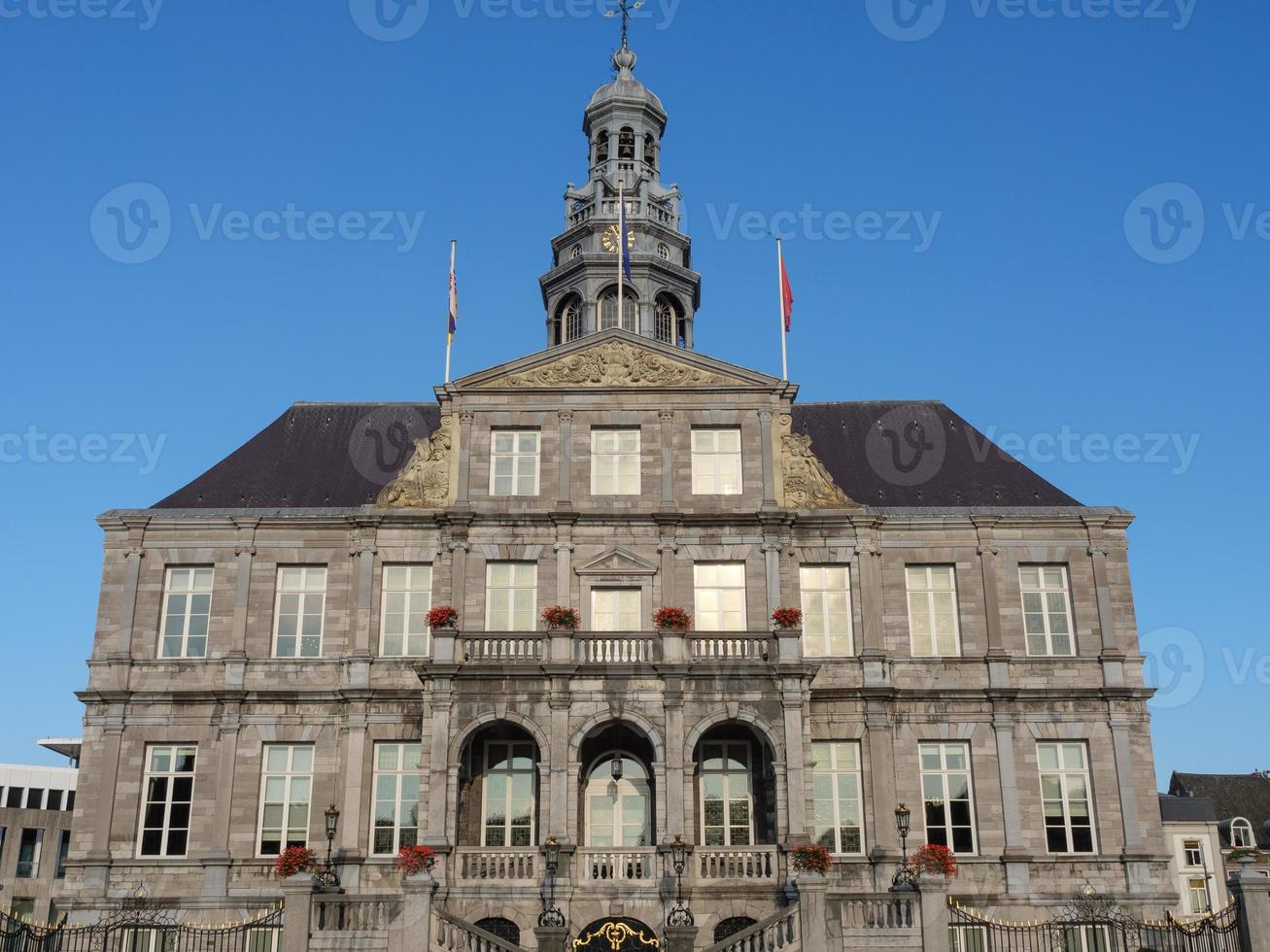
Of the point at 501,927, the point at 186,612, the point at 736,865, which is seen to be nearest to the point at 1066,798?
the point at 736,865

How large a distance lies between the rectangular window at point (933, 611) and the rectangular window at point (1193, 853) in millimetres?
40945

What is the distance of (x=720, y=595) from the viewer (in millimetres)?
32500

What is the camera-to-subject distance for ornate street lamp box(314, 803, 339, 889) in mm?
28647

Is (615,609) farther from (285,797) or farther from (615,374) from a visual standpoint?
(285,797)

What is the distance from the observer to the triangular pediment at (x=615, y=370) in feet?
111

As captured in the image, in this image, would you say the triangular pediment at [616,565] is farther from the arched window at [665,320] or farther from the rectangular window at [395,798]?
the arched window at [665,320]

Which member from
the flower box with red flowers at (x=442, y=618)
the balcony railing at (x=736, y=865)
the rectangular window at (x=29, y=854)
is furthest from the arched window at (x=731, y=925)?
the rectangular window at (x=29, y=854)

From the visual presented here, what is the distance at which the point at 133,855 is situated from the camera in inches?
1222

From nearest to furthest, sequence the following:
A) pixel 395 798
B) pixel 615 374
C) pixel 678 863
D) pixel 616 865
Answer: pixel 678 863, pixel 616 865, pixel 395 798, pixel 615 374

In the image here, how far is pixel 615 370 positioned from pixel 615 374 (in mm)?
112

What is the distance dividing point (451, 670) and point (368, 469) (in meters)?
9.19

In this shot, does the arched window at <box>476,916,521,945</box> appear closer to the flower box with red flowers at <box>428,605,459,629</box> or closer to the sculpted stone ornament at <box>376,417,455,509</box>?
the flower box with red flowers at <box>428,605,459,629</box>

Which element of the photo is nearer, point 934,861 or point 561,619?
point 934,861

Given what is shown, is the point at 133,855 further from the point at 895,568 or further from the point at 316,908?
the point at 895,568
